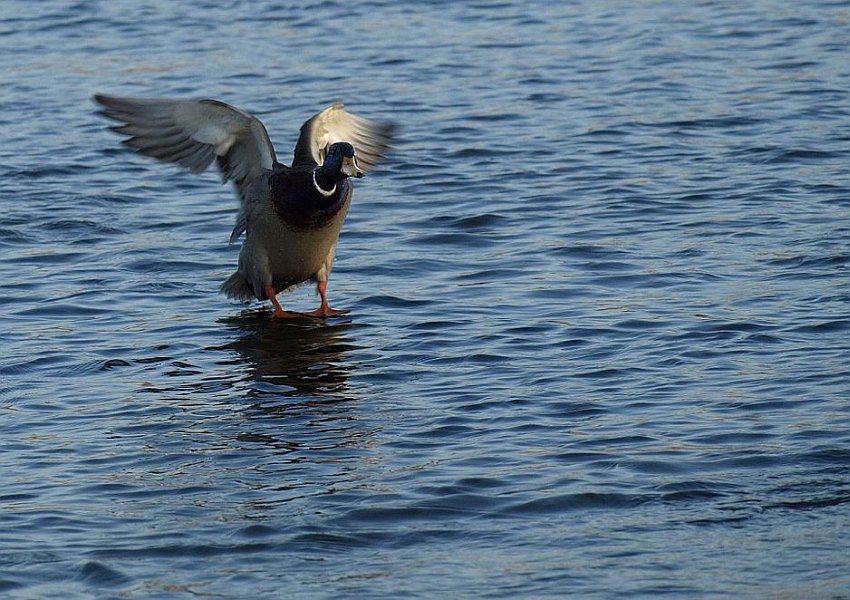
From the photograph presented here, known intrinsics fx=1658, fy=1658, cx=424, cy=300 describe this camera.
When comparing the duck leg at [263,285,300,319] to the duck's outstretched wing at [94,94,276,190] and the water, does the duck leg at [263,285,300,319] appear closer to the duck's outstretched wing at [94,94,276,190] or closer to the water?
the water

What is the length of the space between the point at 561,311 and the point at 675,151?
3926 millimetres

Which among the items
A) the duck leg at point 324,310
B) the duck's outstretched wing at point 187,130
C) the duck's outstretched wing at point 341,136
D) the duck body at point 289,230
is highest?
the duck's outstretched wing at point 187,130

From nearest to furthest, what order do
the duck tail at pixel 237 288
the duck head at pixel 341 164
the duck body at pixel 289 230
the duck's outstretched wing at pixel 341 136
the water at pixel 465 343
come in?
the water at pixel 465 343, the duck head at pixel 341 164, the duck body at pixel 289 230, the duck tail at pixel 237 288, the duck's outstretched wing at pixel 341 136

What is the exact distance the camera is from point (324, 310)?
966 centimetres

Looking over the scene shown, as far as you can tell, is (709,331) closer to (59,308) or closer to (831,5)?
(59,308)

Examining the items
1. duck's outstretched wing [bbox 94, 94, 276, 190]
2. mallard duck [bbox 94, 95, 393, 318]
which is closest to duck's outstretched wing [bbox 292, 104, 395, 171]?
mallard duck [bbox 94, 95, 393, 318]

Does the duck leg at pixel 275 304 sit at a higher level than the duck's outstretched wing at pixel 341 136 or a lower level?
lower

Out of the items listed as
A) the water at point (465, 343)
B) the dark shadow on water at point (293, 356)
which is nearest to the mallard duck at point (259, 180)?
the dark shadow on water at point (293, 356)

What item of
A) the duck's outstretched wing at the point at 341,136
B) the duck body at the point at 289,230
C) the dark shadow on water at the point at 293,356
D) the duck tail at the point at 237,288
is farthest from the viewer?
the duck's outstretched wing at the point at 341,136

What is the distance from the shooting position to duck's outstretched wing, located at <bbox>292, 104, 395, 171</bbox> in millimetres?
10062

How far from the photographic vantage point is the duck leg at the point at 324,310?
9648 millimetres

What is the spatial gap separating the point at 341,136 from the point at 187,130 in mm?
1343

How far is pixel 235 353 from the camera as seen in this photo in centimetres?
897

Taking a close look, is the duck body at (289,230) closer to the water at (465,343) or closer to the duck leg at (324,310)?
the duck leg at (324,310)
